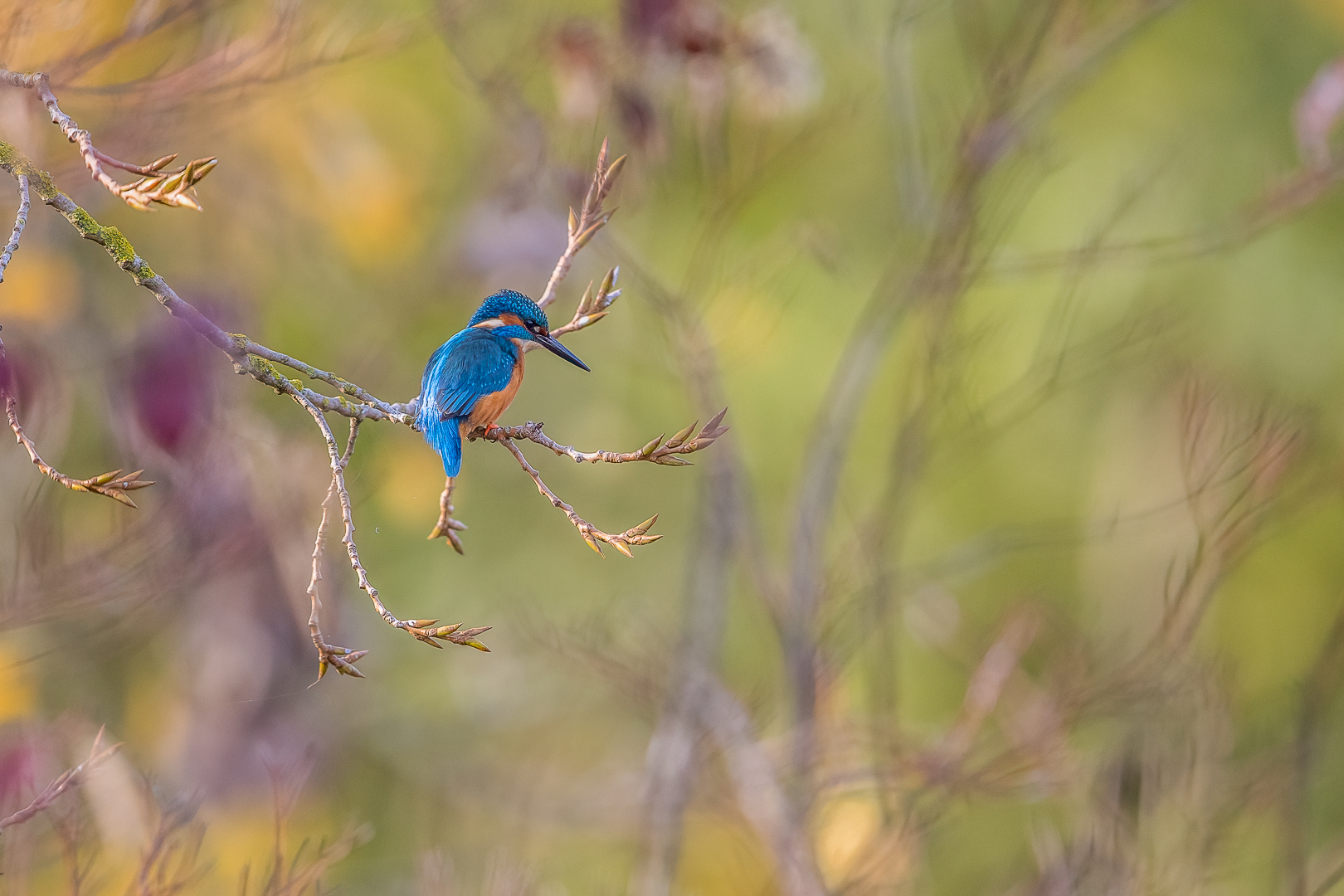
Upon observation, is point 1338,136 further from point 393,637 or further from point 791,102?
point 393,637

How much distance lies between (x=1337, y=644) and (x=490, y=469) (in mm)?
4143

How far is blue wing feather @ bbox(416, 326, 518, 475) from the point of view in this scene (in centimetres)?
96

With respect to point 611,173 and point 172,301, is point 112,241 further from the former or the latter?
point 611,173

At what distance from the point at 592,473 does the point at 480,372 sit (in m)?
4.44

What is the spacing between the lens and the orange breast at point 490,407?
101 centimetres

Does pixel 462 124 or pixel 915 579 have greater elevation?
pixel 462 124

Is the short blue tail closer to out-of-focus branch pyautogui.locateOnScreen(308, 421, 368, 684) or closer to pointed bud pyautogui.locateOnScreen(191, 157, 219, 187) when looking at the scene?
out-of-focus branch pyautogui.locateOnScreen(308, 421, 368, 684)

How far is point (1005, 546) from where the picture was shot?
2498mm

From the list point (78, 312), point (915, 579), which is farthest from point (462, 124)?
point (915, 579)

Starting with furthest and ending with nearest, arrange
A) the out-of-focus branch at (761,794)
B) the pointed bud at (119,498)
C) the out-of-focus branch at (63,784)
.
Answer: the out-of-focus branch at (761,794) → the out-of-focus branch at (63,784) → the pointed bud at (119,498)

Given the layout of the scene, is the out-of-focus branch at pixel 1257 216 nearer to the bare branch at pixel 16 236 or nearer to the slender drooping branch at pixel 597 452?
the slender drooping branch at pixel 597 452

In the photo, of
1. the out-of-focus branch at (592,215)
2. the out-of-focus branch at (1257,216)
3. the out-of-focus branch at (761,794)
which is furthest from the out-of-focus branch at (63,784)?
the out-of-focus branch at (1257,216)

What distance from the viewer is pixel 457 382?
1010 mm

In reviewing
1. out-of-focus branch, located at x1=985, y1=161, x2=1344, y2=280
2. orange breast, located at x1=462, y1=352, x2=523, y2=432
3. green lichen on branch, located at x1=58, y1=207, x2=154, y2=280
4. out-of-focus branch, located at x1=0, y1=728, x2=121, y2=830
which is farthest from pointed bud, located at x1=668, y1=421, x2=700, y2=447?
out-of-focus branch, located at x1=985, y1=161, x2=1344, y2=280
